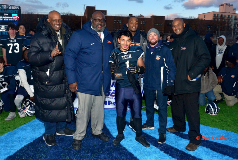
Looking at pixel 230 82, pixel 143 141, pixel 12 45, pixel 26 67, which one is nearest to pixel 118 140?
pixel 143 141

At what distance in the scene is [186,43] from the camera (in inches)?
140

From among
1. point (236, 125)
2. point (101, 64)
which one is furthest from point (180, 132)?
point (101, 64)

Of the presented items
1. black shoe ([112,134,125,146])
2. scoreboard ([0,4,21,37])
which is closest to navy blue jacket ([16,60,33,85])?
black shoe ([112,134,125,146])

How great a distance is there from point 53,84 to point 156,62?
6.52ft

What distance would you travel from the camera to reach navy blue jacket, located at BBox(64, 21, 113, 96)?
3.45 metres

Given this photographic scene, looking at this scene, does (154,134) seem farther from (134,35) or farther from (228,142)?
(134,35)

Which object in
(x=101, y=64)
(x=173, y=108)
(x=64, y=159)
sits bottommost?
Result: (x=64, y=159)

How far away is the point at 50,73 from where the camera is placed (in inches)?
137

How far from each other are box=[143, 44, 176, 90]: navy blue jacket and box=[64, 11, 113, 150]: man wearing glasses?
32.1 inches

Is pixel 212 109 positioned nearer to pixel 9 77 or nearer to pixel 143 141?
pixel 143 141

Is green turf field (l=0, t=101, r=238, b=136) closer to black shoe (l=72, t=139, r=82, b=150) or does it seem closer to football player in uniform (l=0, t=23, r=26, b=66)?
black shoe (l=72, t=139, r=82, b=150)

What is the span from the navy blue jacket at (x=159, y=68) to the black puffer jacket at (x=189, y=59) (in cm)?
14

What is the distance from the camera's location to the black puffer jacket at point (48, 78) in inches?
134

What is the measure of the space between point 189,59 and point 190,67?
15cm
